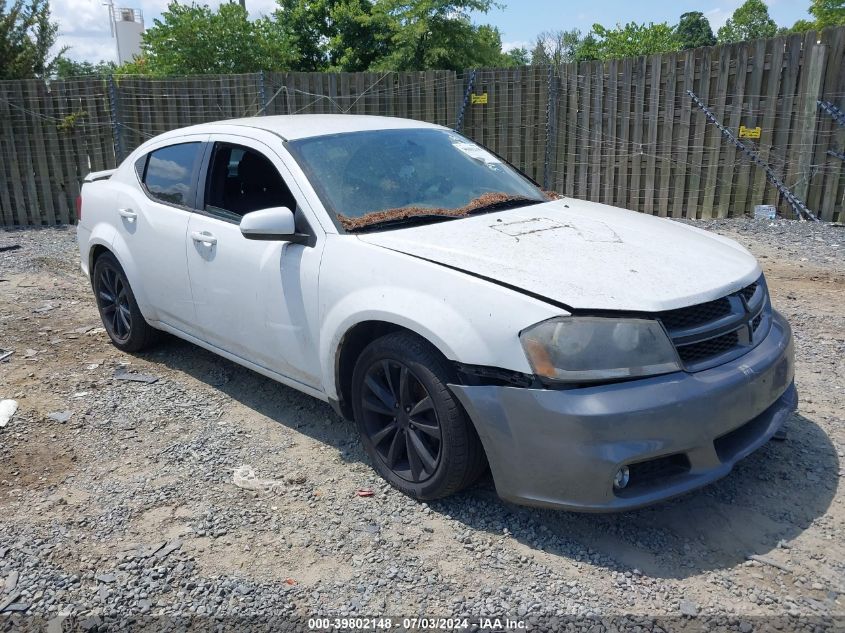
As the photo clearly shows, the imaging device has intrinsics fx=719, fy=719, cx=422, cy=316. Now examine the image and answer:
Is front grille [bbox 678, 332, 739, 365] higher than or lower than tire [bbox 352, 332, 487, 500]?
higher

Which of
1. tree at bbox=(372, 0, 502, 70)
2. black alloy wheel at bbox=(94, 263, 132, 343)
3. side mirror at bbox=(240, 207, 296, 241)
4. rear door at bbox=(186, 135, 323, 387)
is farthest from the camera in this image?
tree at bbox=(372, 0, 502, 70)

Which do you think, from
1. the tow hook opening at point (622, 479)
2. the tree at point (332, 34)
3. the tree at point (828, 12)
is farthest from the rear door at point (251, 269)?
the tree at point (828, 12)

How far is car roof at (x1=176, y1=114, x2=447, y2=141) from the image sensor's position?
165 inches

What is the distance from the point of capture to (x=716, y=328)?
3021 mm

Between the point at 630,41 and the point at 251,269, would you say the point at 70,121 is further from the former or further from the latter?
the point at 630,41

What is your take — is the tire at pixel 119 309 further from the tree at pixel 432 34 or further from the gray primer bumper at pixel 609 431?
the tree at pixel 432 34

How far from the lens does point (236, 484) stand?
3.67 m

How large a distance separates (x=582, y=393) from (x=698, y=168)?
8.31 m

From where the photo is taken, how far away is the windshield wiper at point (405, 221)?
141 inches

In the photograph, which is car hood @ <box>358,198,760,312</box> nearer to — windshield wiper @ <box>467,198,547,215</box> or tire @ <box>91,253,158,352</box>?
windshield wiper @ <box>467,198,547,215</box>

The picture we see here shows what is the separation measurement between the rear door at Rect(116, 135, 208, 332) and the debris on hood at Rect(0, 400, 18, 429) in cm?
100

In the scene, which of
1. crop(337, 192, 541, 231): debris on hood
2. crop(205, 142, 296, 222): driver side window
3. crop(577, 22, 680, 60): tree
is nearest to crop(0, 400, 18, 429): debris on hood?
crop(205, 142, 296, 222): driver side window

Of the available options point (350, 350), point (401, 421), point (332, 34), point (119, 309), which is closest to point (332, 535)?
point (401, 421)

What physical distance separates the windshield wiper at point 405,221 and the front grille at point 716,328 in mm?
1310
